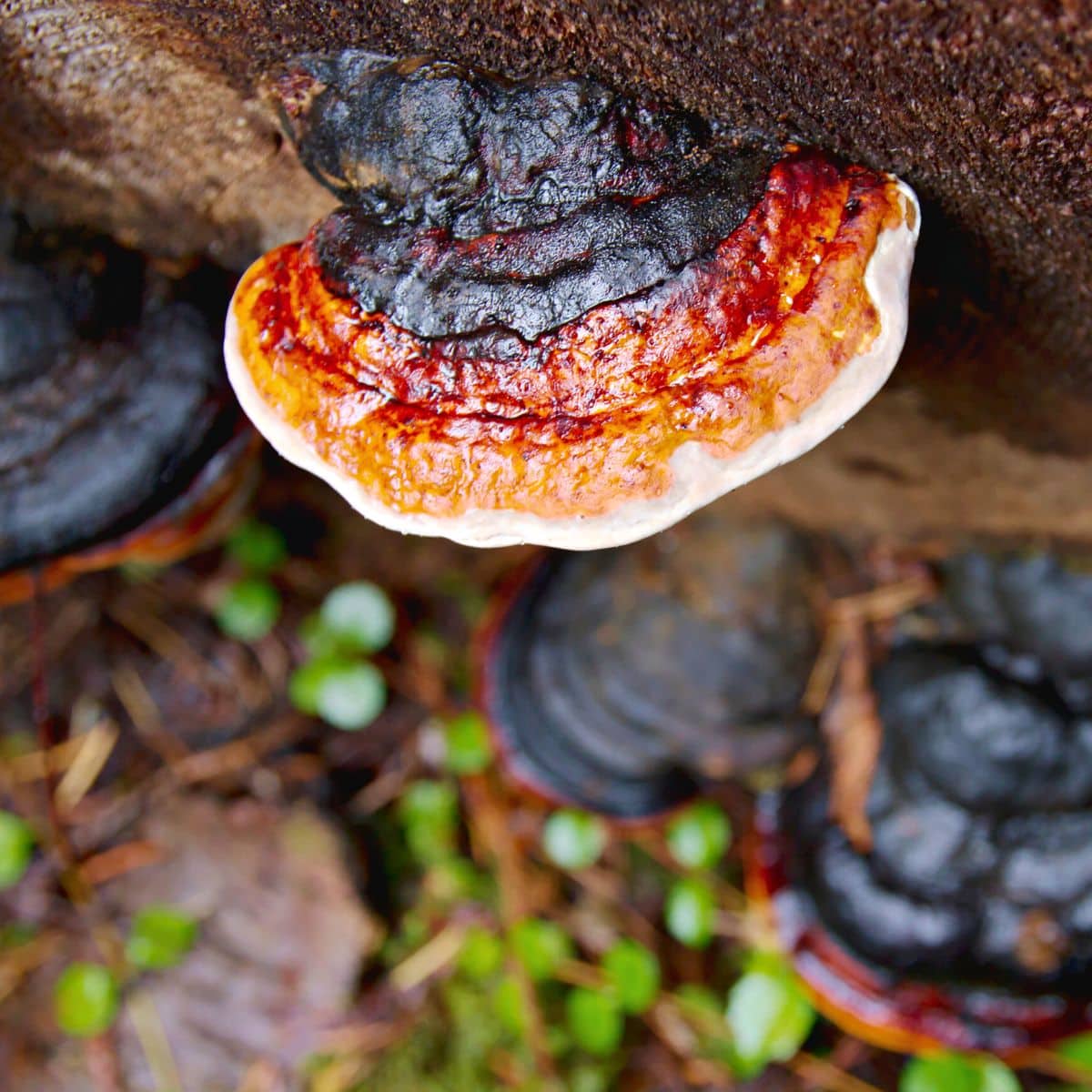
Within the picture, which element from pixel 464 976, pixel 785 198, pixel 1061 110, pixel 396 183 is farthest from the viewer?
pixel 464 976

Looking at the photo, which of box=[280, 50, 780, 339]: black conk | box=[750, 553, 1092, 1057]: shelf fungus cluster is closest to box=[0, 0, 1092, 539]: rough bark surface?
box=[280, 50, 780, 339]: black conk

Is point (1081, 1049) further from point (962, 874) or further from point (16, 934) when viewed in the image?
point (16, 934)

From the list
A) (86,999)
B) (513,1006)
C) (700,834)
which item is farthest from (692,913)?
(86,999)

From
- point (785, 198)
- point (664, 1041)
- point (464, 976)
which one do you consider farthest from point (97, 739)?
point (785, 198)

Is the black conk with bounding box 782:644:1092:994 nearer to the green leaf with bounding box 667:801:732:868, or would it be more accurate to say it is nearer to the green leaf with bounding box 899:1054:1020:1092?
the green leaf with bounding box 899:1054:1020:1092

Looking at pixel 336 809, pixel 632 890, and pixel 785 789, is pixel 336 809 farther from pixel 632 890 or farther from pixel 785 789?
pixel 785 789

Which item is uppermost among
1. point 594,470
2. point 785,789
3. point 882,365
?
point 882,365

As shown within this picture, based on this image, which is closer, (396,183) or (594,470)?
(594,470)
